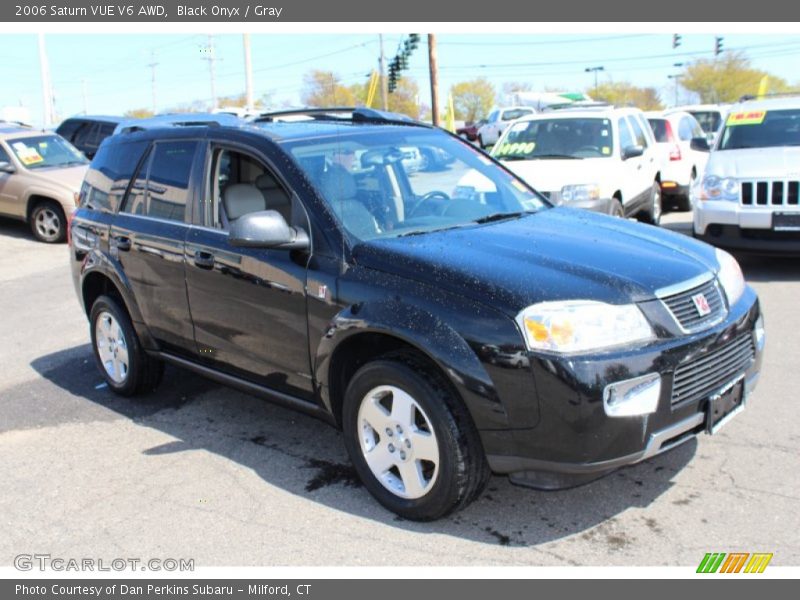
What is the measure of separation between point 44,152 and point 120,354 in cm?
1026

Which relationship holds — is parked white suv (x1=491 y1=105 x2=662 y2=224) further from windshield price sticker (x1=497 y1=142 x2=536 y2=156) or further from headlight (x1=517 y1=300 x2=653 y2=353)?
headlight (x1=517 y1=300 x2=653 y2=353)

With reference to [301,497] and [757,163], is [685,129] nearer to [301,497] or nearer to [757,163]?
[757,163]

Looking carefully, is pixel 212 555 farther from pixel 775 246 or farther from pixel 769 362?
pixel 775 246

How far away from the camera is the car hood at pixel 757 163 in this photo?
848cm

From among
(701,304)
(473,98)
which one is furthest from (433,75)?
(473,98)

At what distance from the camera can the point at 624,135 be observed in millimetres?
10852

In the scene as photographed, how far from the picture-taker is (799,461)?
4312mm

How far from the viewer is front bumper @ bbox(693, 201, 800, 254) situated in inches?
330

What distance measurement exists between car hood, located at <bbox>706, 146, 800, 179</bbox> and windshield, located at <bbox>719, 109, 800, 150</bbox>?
8.9 inches

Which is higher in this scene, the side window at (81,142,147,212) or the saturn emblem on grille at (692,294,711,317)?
the side window at (81,142,147,212)

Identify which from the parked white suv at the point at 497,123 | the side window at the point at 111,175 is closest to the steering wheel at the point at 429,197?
the side window at the point at 111,175

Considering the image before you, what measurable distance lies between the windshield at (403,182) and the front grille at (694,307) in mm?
1239

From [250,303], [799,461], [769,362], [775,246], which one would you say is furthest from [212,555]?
[775,246]

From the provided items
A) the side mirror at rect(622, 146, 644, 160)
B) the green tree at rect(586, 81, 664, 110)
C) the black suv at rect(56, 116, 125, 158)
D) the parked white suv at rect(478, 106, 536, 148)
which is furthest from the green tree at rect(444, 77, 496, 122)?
the side mirror at rect(622, 146, 644, 160)
